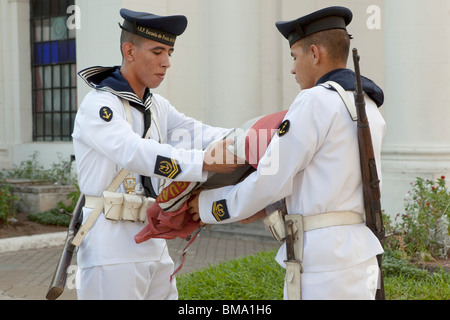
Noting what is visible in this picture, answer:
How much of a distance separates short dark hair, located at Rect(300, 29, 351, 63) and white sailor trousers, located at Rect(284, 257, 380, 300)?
Answer: 34.1 inches

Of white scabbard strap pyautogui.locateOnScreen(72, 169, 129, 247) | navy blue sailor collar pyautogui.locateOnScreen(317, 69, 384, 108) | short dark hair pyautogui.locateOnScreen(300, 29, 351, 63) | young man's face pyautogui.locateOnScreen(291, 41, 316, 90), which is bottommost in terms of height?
white scabbard strap pyautogui.locateOnScreen(72, 169, 129, 247)

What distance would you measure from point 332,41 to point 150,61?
1.03 metres

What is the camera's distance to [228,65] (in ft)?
29.1

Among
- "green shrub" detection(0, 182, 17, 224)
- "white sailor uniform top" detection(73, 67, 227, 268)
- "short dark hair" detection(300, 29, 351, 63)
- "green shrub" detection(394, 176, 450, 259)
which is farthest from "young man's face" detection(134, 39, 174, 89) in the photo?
"green shrub" detection(0, 182, 17, 224)

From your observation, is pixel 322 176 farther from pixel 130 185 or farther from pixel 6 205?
pixel 6 205

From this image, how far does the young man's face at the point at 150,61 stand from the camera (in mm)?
3277

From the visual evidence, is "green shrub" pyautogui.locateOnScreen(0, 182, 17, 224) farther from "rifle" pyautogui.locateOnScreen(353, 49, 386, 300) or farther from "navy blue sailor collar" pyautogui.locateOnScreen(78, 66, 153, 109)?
"rifle" pyautogui.locateOnScreen(353, 49, 386, 300)

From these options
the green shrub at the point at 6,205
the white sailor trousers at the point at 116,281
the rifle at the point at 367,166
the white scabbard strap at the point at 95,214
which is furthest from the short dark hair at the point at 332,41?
the green shrub at the point at 6,205

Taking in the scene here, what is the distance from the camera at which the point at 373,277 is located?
267 cm

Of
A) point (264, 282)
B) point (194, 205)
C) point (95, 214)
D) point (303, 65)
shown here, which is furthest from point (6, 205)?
point (303, 65)

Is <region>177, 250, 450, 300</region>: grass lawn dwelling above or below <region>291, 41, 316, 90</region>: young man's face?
below

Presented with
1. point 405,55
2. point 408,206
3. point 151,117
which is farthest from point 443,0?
point 151,117

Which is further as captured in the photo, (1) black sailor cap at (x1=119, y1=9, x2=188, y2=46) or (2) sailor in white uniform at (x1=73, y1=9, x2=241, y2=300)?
(1) black sailor cap at (x1=119, y1=9, x2=188, y2=46)

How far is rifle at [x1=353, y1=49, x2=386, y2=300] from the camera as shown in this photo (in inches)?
98.9
